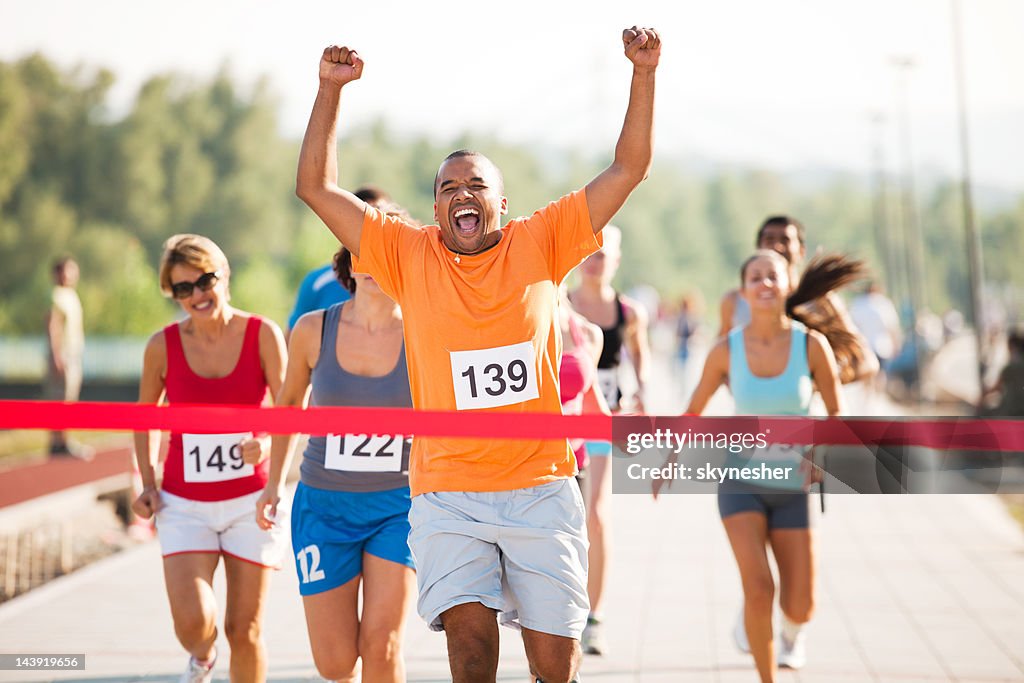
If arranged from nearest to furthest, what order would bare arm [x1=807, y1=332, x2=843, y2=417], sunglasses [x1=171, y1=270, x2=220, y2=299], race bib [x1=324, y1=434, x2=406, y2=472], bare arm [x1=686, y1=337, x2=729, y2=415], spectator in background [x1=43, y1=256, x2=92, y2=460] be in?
1. race bib [x1=324, y1=434, x2=406, y2=472]
2. sunglasses [x1=171, y1=270, x2=220, y2=299]
3. bare arm [x1=807, y1=332, x2=843, y2=417]
4. bare arm [x1=686, y1=337, x2=729, y2=415]
5. spectator in background [x1=43, y1=256, x2=92, y2=460]

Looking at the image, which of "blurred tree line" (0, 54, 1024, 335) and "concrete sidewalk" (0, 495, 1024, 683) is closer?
"concrete sidewalk" (0, 495, 1024, 683)

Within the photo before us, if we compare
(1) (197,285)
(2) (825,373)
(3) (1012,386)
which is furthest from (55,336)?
(2) (825,373)

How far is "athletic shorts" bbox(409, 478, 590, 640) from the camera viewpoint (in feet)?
13.4

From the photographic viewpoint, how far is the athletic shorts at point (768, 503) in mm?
5797

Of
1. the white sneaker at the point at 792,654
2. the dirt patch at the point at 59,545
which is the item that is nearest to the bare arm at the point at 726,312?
the white sneaker at the point at 792,654

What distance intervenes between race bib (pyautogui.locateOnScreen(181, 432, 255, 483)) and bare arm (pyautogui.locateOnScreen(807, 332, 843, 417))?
2.60 m

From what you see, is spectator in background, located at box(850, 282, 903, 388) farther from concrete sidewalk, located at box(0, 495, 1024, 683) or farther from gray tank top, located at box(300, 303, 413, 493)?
gray tank top, located at box(300, 303, 413, 493)

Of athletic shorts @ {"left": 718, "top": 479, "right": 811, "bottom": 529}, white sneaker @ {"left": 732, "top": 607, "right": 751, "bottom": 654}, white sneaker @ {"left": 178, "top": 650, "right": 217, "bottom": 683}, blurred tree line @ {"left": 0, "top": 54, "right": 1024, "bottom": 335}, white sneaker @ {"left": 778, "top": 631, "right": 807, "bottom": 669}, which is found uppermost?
blurred tree line @ {"left": 0, "top": 54, "right": 1024, "bottom": 335}

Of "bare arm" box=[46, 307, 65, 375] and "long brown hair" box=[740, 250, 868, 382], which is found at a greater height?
"bare arm" box=[46, 307, 65, 375]

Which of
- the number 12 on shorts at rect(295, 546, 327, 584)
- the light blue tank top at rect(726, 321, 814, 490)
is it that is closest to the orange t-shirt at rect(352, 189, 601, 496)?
the number 12 on shorts at rect(295, 546, 327, 584)

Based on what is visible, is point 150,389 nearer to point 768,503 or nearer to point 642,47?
point 642,47

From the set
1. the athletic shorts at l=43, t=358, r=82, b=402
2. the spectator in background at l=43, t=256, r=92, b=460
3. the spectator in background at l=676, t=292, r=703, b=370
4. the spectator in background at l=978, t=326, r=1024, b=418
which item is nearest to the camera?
the spectator in background at l=978, t=326, r=1024, b=418

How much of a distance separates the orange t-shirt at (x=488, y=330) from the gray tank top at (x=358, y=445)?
2.35ft

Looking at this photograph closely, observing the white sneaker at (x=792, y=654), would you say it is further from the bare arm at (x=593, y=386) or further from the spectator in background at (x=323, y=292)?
the spectator in background at (x=323, y=292)
